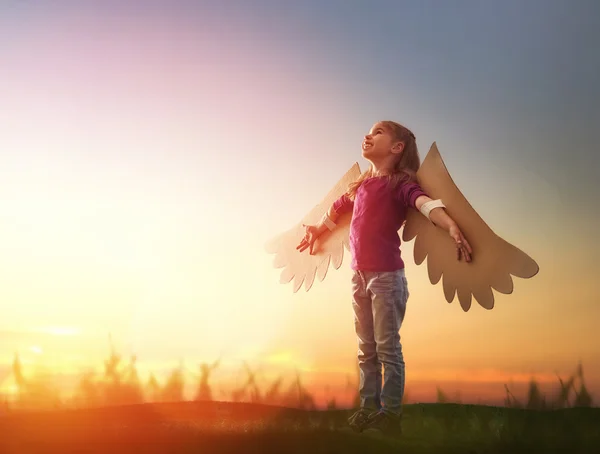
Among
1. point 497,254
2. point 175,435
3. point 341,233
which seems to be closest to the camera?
point 175,435

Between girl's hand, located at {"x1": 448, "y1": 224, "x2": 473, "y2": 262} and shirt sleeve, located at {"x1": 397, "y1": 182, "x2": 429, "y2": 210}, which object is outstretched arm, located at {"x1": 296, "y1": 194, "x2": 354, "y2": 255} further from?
girl's hand, located at {"x1": 448, "y1": 224, "x2": 473, "y2": 262}

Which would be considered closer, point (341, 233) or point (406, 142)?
point (406, 142)

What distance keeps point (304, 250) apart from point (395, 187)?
1.58 feet

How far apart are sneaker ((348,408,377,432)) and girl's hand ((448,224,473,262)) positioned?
537 mm

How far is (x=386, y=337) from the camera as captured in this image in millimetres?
1990

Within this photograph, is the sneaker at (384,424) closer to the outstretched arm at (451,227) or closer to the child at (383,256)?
the child at (383,256)

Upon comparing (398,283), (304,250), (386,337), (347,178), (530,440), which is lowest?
(530,440)

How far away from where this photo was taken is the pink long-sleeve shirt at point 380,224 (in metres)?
2.06

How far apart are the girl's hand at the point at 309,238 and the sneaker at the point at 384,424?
2.21ft

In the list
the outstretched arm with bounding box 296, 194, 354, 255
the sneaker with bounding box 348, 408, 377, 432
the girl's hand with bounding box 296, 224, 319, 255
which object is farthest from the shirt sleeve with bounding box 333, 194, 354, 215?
the sneaker with bounding box 348, 408, 377, 432

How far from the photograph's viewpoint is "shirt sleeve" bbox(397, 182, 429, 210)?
2.07m

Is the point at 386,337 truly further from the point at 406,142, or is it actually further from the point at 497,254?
the point at 406,142

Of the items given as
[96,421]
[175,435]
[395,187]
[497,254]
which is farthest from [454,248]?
[96,421]

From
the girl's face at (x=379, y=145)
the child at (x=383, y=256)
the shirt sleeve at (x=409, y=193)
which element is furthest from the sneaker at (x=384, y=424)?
the girl's face at (x=379, y=145)
